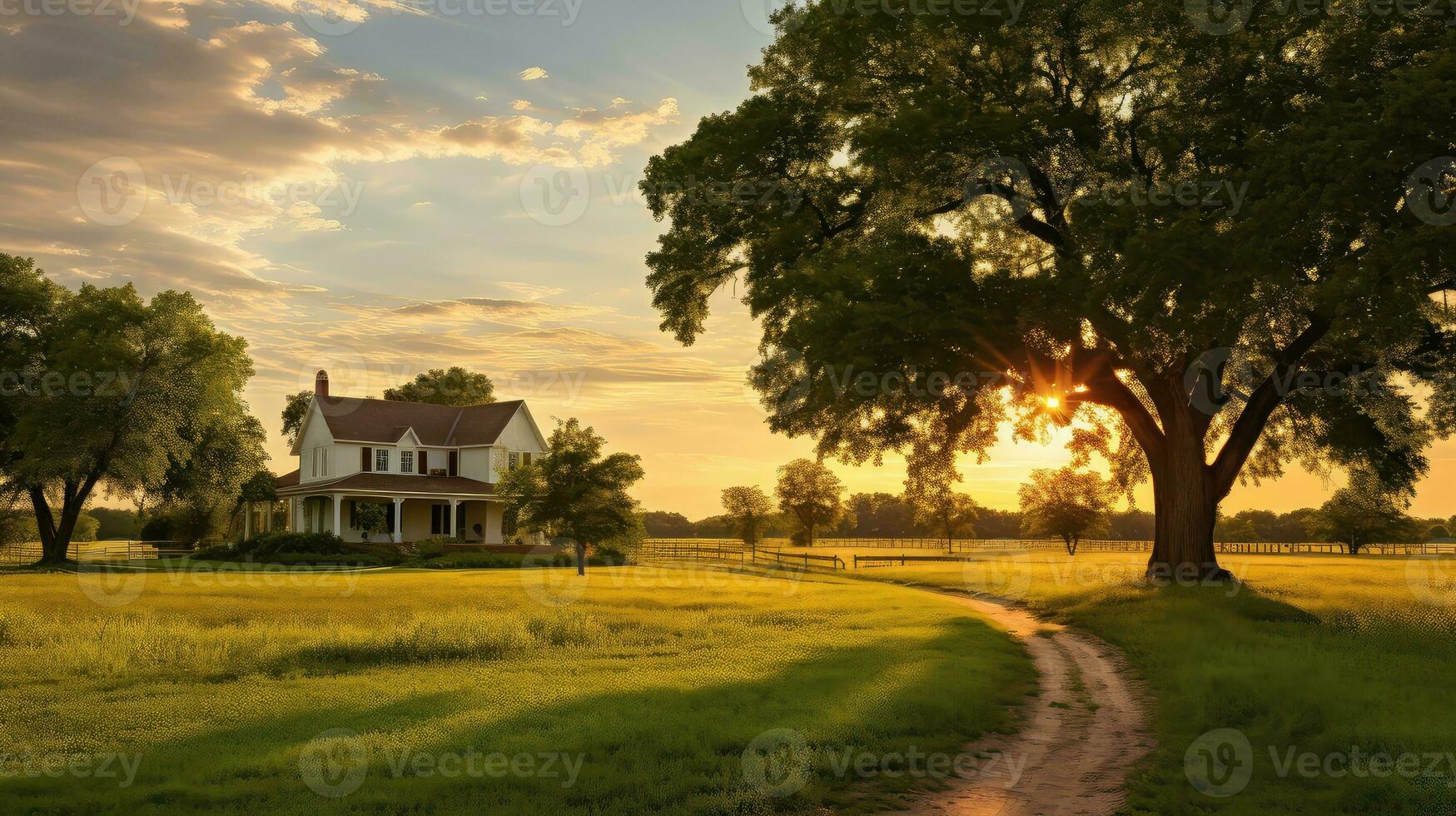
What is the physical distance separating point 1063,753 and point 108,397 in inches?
1995

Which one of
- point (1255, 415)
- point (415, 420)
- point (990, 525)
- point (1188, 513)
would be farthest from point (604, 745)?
point (990, 525)

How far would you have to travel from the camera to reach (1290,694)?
1452cm

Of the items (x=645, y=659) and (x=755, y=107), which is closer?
(x=645, y=659)

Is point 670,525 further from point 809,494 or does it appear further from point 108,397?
point 108,397

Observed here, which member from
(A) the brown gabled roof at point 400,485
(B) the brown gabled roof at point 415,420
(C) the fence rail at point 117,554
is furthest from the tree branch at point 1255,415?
(C) the fence rail at point 117,554

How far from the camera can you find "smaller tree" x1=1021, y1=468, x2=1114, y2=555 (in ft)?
257

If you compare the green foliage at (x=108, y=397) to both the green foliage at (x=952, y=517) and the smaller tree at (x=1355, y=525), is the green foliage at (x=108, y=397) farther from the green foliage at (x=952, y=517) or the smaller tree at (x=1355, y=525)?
the smaller tree at (x=1355, y=525)

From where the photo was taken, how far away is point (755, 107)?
2912cm

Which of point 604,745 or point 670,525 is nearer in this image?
point 604,745

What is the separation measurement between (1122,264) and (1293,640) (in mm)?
8492

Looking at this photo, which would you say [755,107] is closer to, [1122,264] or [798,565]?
[1122,264]

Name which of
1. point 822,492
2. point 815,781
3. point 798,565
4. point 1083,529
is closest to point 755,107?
point 815,781

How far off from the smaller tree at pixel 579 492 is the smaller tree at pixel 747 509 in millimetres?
49340

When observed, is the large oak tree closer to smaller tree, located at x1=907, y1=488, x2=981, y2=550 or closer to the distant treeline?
smaller tree, located at x1=907, y1=488, x2=981, y2=550
